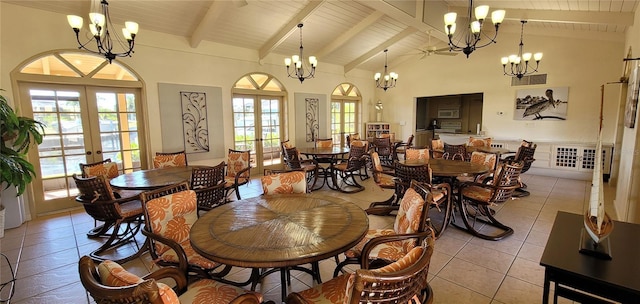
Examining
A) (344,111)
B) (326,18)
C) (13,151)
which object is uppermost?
(326,18)

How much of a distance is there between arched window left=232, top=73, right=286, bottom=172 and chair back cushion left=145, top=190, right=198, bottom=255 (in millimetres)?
4136

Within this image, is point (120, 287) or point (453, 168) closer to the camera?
point (120, 287)

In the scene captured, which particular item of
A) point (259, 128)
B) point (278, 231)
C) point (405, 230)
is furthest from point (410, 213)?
point (259, 128)

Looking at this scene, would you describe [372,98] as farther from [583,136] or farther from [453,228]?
[453,228]

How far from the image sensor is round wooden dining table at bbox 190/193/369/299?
1.48 m

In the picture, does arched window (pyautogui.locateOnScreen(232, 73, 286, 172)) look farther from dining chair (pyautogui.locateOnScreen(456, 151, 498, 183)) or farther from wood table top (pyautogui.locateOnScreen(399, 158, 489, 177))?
dining chair (pyautogui.locateOnScreen(456, 151, 498, 183))

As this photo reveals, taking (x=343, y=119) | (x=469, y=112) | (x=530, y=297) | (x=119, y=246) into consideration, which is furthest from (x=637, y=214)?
(x=469, y=112)

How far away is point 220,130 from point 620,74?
27.0ft

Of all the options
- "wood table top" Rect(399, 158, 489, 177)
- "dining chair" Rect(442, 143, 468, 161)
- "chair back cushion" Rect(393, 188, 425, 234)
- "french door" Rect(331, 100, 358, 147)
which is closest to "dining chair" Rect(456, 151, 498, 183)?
"wood table top" Rect(399, 158, 489, 177)

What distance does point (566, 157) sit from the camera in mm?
6195

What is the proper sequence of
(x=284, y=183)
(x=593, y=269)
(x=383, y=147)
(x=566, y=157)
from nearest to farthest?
(x=593, y=269), (x=284, y=183), (x=566, y=157), (x=383, y=147)

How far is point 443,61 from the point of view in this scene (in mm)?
8102

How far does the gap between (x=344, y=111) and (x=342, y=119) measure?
0.26 m

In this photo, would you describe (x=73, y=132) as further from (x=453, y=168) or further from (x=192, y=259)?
(x=453, y=168)
